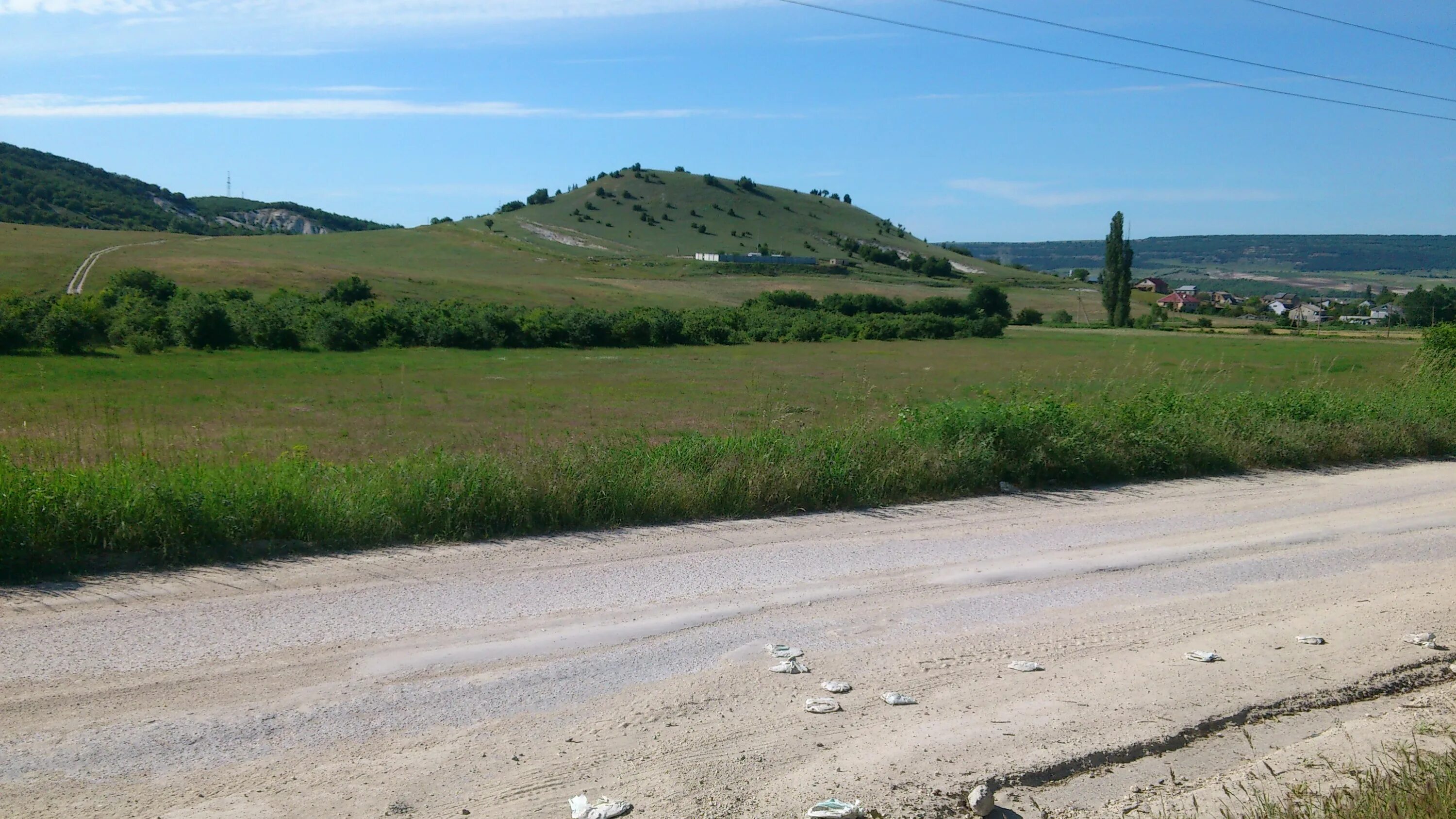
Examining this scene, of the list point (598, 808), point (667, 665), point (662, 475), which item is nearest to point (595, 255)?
point (662, 475)

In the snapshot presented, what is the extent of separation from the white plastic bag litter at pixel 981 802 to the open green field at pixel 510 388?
7798 mm

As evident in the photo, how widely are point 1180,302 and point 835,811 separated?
12774 cm

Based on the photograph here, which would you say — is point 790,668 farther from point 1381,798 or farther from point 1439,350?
point 1439,350

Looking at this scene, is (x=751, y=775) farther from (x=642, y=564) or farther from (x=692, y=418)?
(x=692, y=418)

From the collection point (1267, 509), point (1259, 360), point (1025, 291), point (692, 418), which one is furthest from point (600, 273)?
point (1267, 509)

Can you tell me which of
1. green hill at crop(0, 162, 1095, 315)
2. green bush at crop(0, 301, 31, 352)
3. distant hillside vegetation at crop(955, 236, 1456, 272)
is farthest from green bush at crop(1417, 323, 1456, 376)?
distant hillside vegetation at crop(955, 236, 1456, 272)

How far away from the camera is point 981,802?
13.6ft

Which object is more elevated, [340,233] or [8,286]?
[340,233]

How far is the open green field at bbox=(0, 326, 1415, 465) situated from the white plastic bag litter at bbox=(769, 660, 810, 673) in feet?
21.0

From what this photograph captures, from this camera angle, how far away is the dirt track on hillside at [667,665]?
4.20 meters

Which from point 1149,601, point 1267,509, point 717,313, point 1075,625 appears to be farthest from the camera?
point 717,313

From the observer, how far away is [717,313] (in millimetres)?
72438

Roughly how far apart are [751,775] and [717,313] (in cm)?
6866

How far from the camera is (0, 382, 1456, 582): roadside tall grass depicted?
7.09m
